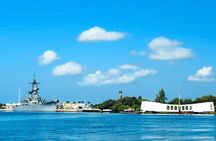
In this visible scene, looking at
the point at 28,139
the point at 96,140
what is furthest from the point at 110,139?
the point at 28,139

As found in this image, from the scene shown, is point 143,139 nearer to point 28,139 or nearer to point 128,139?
point 128,139

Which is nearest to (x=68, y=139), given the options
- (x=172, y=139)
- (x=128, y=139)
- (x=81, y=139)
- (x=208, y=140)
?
(x=81, y=139)

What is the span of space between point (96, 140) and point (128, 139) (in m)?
5.23

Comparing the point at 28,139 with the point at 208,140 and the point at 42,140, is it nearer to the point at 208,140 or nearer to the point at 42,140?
the point at 42,140

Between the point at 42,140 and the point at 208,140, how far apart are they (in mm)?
25425

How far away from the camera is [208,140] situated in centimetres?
7844

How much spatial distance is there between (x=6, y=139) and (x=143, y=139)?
21.4 m

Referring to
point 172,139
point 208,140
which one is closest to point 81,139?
point 172,139

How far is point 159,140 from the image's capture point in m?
78.2

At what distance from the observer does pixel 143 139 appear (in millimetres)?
80250

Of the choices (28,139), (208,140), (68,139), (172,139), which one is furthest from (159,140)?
(28,139)

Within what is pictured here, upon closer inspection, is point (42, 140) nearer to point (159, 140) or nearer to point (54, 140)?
point (54, 140)

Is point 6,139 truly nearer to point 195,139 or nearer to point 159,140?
point 159,140

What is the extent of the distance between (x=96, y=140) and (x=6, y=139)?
1419 cm
